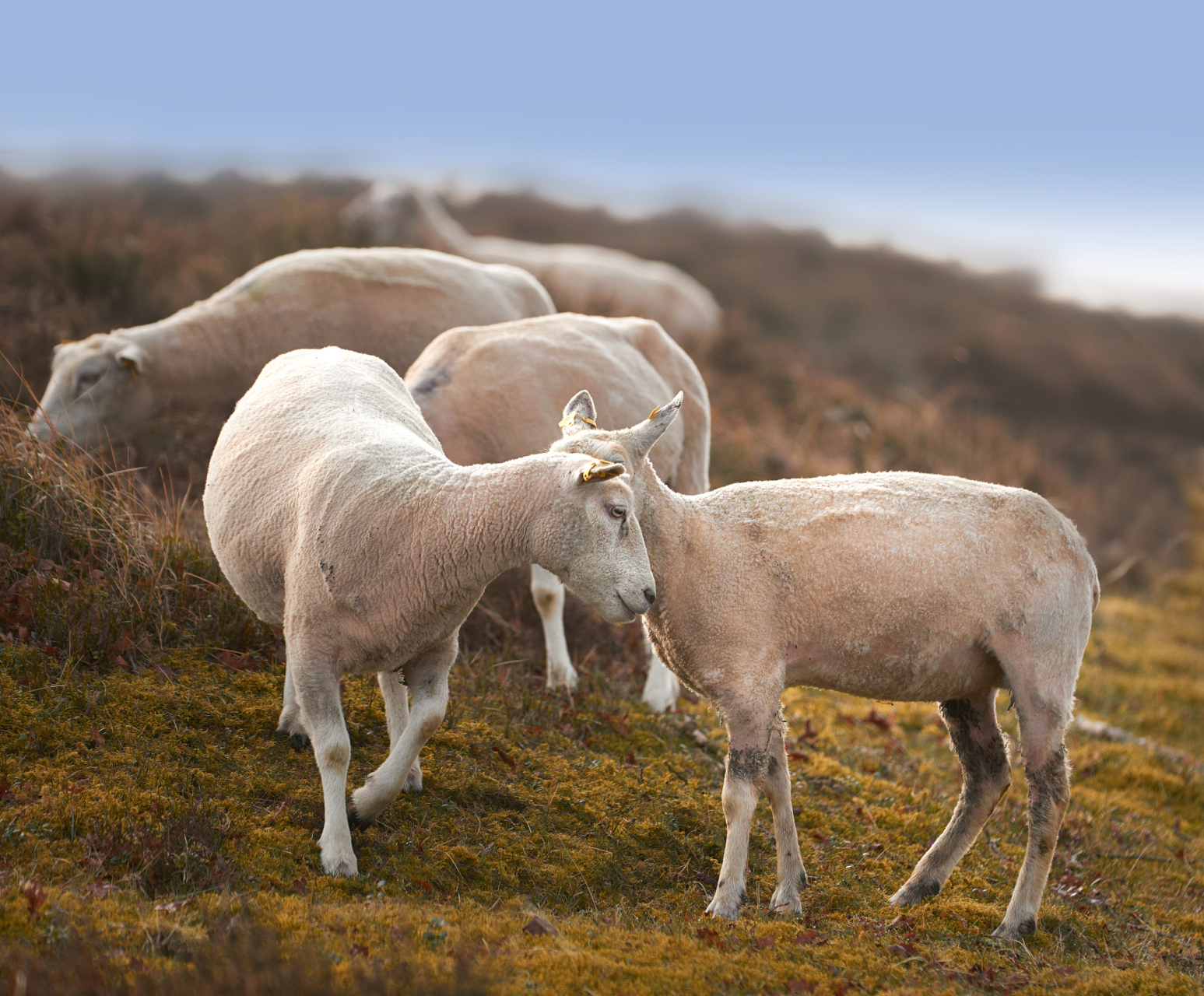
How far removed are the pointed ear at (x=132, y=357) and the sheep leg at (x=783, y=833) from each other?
5.75 metres

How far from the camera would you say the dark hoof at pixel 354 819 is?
4.87 m

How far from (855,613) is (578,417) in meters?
1.61

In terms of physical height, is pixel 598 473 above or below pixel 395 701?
above

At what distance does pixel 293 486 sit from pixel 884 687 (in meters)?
3.02

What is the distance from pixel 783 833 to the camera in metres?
5.12

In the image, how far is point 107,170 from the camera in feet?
75.1

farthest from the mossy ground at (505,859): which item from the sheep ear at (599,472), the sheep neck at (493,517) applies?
the sheep ear at (599,472)

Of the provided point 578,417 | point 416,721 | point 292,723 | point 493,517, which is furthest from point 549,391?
point 416,721

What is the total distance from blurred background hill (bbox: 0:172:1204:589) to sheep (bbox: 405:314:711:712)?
8.81ft

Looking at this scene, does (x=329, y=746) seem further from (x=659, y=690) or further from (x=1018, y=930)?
(x=659, y=690)

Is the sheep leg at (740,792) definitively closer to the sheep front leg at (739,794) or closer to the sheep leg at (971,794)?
the sheep front leg at (739,794)

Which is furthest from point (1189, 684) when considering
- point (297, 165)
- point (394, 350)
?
point (297, 165)

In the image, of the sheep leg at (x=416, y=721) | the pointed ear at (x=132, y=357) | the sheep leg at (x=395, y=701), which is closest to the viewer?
the sheep leg at (x=416, y=721)

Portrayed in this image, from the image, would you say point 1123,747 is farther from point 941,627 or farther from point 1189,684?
point 941,627
